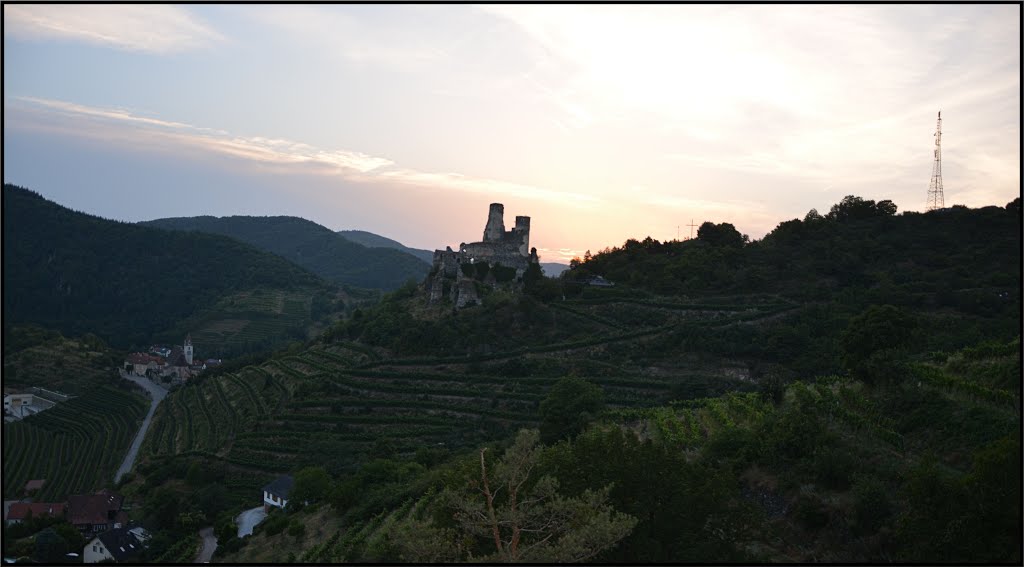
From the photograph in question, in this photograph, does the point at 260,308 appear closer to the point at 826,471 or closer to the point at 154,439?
the point at 154,439

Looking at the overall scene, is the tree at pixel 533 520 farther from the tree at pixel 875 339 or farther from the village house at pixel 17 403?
the village house at pixel 17 403

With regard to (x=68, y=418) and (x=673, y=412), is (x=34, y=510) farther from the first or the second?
(x=673, y=412)

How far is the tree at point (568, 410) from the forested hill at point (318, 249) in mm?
111513

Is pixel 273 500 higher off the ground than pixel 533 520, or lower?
lower

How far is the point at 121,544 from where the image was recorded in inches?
1013

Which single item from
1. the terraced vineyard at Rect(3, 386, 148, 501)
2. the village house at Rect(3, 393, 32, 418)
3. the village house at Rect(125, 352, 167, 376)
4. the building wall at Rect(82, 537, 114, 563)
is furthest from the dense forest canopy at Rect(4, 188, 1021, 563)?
the village house at Rect(3, 393, 32, 418)

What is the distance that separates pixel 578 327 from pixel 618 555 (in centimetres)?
2894

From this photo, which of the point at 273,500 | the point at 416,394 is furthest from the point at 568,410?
the point at 416,394

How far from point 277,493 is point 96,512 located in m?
8.59

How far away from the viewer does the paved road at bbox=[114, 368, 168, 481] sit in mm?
39109

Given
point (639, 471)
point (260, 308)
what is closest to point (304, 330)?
point (260, 308)

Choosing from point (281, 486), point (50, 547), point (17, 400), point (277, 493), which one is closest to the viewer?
Answer: point (50, 547)

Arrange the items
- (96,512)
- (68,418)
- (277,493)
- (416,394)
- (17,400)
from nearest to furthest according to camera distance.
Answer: (277,493), (96,512), (416,394), (68,418), (17,400)

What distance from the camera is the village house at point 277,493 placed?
2670 cm
